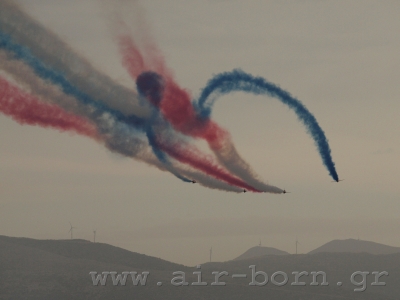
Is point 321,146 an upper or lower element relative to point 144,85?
lower

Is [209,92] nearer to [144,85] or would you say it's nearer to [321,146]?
[144,85]

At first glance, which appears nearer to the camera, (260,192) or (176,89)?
(176,89)

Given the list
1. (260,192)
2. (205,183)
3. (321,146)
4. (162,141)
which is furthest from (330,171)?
(162,141)

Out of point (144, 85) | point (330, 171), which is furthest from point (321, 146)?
point (144, 85)

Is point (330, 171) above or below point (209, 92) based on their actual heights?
below

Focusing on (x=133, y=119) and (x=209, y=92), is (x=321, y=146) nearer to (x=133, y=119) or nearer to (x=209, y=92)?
(x=209, y=92)

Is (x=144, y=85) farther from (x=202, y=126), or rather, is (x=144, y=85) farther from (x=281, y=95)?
(x=281, y=95)

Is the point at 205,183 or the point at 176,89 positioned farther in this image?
the point at 205,183

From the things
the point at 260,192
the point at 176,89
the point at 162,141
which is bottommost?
the point at 260,192
